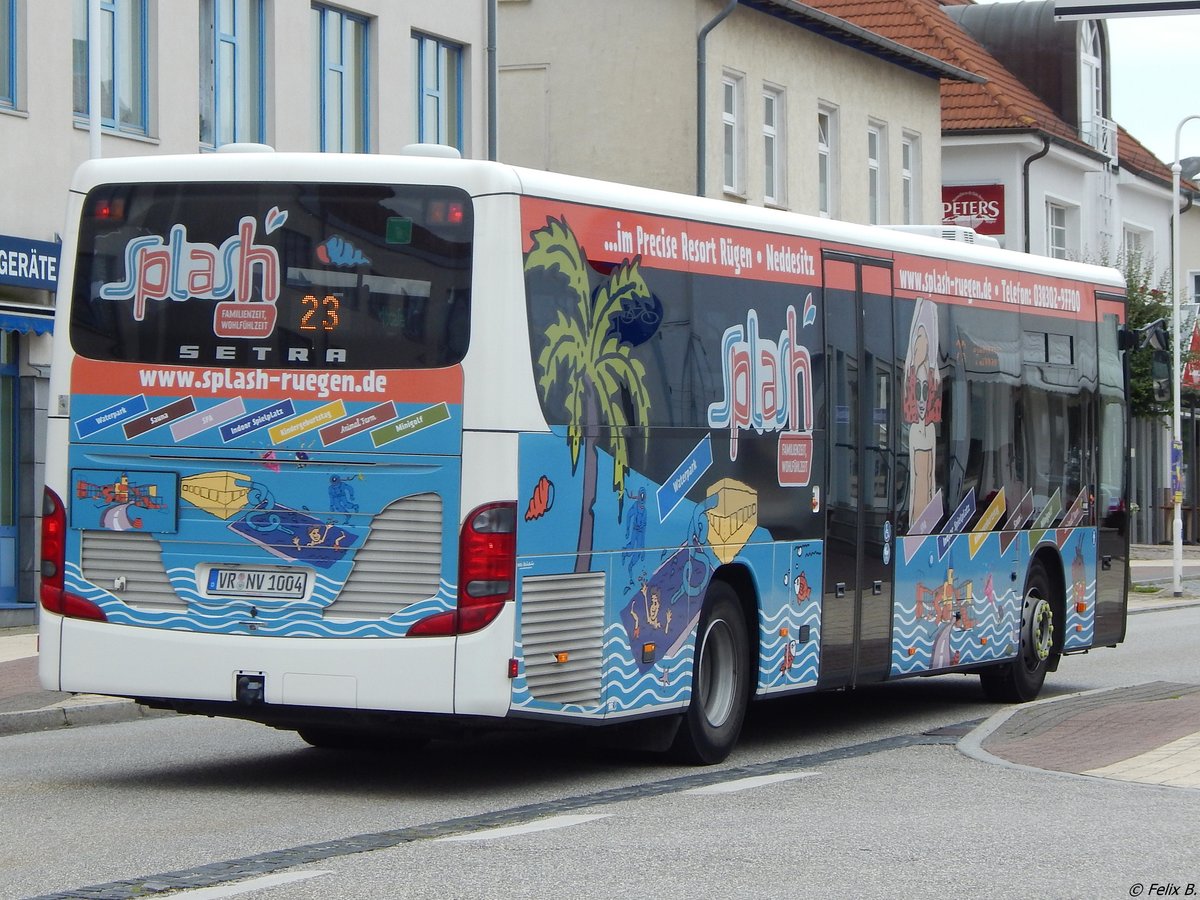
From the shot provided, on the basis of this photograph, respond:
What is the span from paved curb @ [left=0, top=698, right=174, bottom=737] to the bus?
2431mm

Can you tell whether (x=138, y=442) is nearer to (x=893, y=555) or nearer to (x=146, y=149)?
(x=893, y=555)

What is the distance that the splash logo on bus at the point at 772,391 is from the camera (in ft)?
39.5

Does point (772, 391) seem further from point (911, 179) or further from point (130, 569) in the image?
point (911, 179)

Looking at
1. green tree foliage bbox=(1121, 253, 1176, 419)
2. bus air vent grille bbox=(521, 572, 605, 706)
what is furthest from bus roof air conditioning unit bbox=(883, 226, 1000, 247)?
green tree foliage bbox=(1121, 253, 1176, 419)

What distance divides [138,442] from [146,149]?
13.0 meters

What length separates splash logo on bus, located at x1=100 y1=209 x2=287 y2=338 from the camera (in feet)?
34.4

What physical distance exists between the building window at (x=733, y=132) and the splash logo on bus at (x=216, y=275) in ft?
81.8

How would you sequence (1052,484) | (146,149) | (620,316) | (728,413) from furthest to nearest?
(146,149) → (1052,484) → (728,413) → (620,316)

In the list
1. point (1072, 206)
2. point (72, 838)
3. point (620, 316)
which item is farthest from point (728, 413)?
point (1072, 206)

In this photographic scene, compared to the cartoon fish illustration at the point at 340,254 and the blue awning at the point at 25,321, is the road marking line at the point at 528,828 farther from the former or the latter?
the blue awning at the point at 25,321

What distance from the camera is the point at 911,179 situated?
42.5 meters

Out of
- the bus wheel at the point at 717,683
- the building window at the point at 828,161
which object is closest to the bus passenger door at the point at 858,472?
the bus wheel at the point at 717,683

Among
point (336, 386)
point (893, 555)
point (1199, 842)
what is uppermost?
point (336, 386)

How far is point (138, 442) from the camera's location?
10680 millimetres
